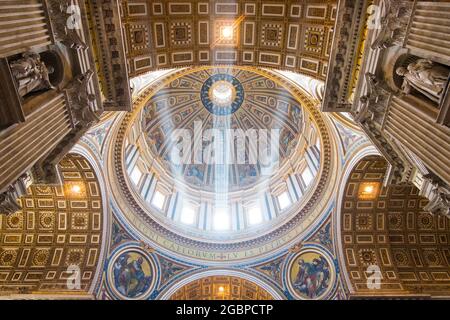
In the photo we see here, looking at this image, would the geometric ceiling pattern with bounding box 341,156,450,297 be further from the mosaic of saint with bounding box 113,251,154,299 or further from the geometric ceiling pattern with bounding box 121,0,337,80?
the mosaic of saint with bounding box 113,251,154,299

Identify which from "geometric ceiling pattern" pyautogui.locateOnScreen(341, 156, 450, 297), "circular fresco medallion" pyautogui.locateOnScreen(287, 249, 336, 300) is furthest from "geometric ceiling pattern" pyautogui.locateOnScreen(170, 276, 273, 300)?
"geometric ceiling pattern" pyautogui.locateOnScreen(341, 156, 450, 297)

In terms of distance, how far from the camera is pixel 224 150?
26.8 metres

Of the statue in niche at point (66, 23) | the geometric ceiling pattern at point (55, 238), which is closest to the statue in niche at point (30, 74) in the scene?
the statue in niche at point (66, 23)

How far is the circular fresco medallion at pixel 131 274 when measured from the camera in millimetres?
16656

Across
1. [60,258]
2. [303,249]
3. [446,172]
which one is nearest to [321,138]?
[303,249]

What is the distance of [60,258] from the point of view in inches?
631

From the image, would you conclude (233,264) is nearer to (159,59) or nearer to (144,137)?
(144,137)

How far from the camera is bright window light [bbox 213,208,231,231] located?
21189 millimetres

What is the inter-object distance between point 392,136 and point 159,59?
24.6 ft

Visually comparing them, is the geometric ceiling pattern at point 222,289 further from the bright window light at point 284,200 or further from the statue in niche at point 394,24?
the statue in niche at point 394,24

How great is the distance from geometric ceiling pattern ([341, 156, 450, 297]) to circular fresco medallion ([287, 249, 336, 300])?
112cm

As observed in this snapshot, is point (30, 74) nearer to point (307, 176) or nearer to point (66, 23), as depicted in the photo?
point (66, 23)

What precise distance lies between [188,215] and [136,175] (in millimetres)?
4374
